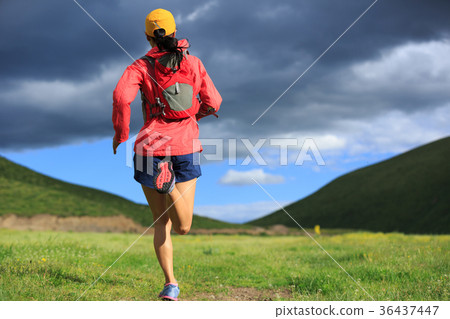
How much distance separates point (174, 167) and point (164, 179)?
1.54 ft

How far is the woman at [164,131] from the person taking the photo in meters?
5.27

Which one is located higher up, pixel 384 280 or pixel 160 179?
pixel 160 179

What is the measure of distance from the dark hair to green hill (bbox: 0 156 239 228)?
25.9 metres

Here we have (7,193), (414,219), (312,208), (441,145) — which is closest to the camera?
(7,193)

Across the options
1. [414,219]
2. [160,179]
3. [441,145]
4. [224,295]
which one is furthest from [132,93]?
[441,145]

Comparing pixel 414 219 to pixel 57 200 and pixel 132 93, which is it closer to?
pixel 57 200

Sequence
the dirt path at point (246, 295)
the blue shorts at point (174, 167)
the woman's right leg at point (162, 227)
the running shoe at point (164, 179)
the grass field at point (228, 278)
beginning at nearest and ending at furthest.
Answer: the running shoe at point (164, 179), the blue shorts at point (174, 167), the woman's right leg at point (162, 227), the grass field at point (228, 278), the dirt path at point (246, 295)

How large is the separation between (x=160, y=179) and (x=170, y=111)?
975 millimetres

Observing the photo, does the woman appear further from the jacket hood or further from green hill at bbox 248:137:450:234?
green hill at bbox 248:137:450:234

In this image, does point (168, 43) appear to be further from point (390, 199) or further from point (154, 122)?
point (390, 199)

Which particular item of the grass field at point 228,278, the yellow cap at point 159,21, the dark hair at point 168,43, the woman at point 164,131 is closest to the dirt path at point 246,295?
the grass field at point 228,278

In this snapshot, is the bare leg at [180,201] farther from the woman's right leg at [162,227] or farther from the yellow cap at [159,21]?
the yellow cap at [159,21]

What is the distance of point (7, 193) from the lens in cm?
2934
